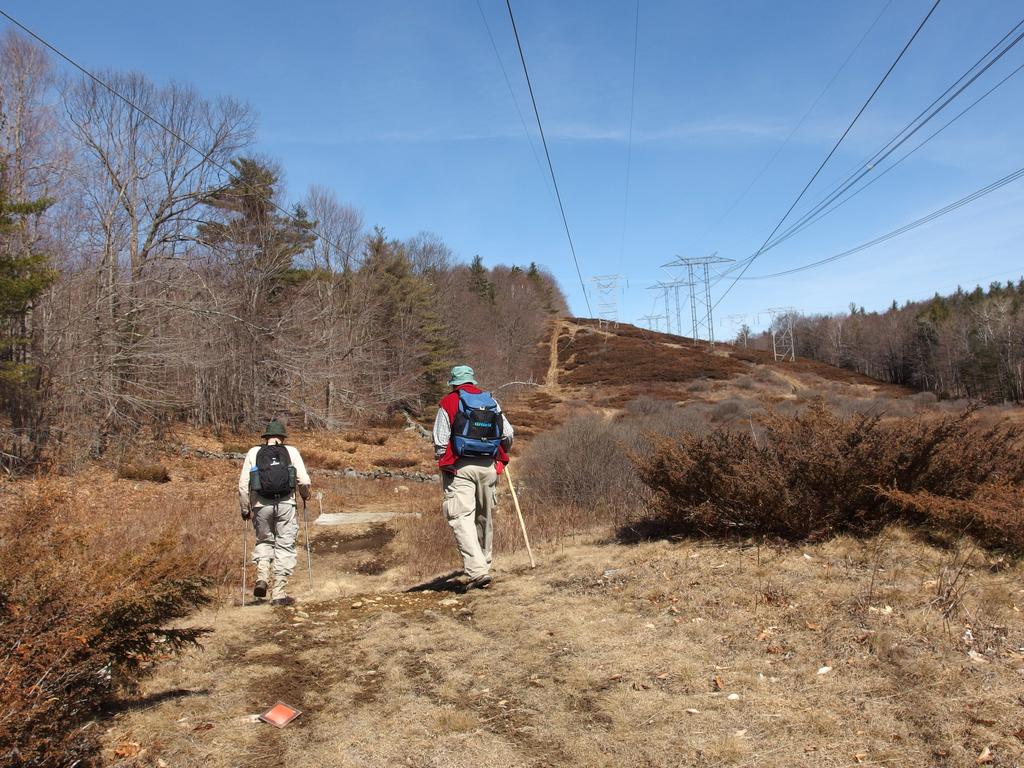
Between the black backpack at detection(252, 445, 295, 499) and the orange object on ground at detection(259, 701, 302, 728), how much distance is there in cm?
365

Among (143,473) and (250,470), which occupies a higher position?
(250,470)

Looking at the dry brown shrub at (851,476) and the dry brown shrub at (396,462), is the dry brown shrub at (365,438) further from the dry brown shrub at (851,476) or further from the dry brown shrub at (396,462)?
the dry brown shrub at (851,476)

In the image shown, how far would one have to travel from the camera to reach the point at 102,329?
20.1 metres

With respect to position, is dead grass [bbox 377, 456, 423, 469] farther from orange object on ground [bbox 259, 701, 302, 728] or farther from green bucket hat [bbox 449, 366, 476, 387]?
orange object on ground [bbox 259, 701, 302, 728]

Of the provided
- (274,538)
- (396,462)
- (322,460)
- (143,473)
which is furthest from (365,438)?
(274,538)

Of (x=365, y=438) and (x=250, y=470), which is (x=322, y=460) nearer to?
(x=365, y=438)

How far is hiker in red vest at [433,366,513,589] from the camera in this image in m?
6.32

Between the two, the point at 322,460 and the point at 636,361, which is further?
the point at 636,361

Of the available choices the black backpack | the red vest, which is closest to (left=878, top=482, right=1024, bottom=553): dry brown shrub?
the red vest

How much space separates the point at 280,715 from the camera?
3.68 metres

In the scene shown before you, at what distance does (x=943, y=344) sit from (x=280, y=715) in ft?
284

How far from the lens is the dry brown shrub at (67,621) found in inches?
108

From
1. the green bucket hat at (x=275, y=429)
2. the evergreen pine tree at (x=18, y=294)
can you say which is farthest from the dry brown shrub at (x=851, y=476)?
the evergreen pine tree at (x=18, y=294)

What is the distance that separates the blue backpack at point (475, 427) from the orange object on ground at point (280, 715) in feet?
9.48
